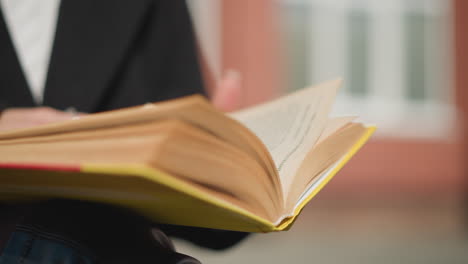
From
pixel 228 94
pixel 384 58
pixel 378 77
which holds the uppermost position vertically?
pixel 228 94

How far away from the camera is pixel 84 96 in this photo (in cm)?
58

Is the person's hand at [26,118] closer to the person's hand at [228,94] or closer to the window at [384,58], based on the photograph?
the person's hand at [228,94]

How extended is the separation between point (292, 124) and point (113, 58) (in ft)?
1.20

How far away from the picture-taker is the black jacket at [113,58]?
1.80 feet

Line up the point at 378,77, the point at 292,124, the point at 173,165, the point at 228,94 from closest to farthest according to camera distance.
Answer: the point at 173,165 < the point at 292,124 < the point at 228,94 < the point at 378,77

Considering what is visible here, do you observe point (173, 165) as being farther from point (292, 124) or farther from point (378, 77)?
point (378, 77)

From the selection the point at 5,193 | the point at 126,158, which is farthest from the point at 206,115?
the point at 5,193

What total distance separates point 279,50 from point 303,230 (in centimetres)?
165

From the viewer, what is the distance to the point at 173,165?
174 mm

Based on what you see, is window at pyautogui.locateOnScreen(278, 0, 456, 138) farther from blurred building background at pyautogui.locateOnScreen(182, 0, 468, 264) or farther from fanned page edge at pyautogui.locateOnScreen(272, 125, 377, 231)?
fanned page edge at pyautogui.locateOnScreen(272, 125, 377, 231)

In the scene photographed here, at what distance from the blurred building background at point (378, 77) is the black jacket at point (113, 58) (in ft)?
8.38

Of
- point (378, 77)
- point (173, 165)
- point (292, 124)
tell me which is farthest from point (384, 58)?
point (173, 165)

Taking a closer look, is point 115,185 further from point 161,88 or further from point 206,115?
point 161,88

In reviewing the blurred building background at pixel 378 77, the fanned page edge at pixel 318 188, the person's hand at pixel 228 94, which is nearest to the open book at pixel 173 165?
the fanned page edge at pixel 318 188
